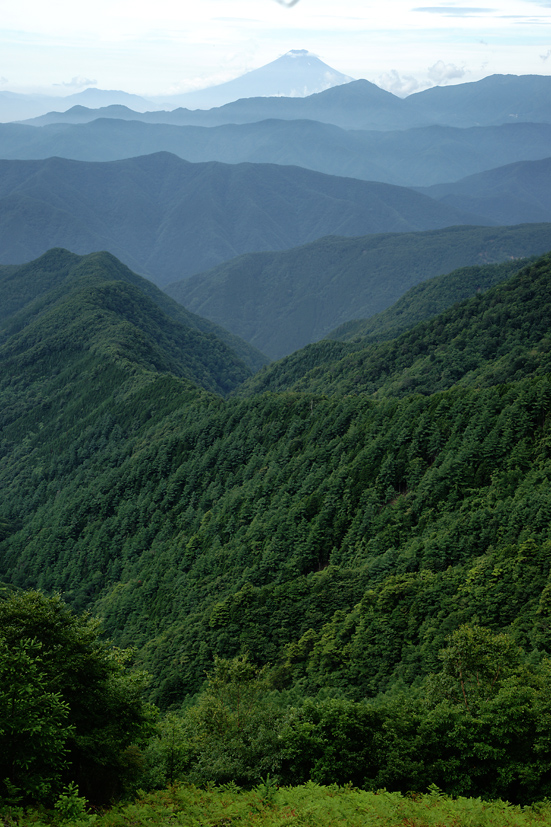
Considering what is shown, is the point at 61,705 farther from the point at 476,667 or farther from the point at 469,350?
the point at 469,350

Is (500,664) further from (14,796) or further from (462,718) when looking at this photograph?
(14,796)

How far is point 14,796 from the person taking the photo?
28.0 metres

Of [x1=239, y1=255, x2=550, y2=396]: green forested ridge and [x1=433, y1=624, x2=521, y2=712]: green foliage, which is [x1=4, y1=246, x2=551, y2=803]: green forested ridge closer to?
[x1=433, y1=624, x2=521, y2=712]: green foliage

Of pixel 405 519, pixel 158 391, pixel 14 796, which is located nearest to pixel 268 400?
pixel 158 391

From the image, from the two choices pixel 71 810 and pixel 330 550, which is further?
pixel 330 550

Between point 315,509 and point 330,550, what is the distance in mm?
7070

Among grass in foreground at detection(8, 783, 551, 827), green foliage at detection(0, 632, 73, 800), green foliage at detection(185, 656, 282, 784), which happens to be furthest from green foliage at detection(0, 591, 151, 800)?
green foliage at detection(185, 656, 282, 784)

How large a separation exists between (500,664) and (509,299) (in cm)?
10901

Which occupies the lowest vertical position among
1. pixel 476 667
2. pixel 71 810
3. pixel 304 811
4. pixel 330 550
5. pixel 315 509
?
pixel 330 550

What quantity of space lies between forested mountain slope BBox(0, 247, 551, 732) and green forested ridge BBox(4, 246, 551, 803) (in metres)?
0.29

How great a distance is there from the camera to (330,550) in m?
78.0

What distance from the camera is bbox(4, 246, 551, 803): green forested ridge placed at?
36.3 m

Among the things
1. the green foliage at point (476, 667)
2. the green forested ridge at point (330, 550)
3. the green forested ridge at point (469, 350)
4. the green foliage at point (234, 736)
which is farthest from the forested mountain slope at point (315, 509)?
the green foliage at point (234, 736)

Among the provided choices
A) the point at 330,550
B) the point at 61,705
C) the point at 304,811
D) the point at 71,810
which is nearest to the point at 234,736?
the point at 304,811
